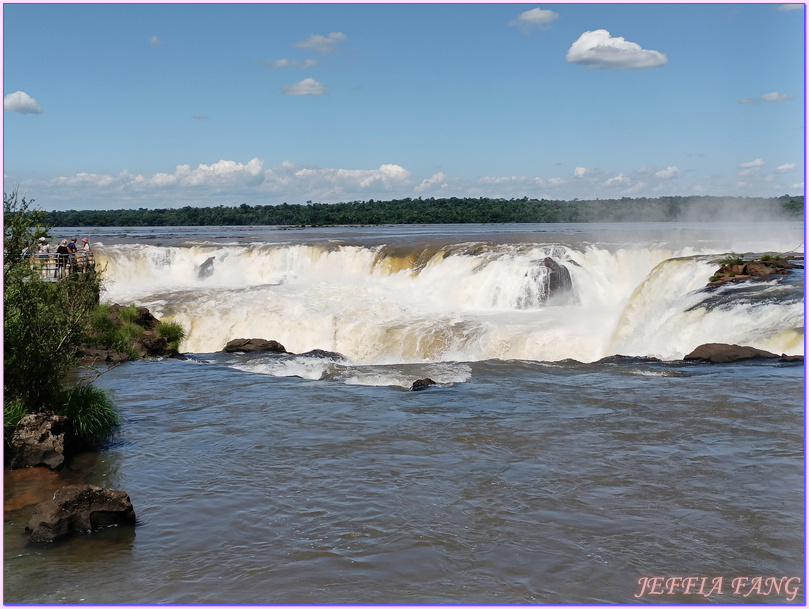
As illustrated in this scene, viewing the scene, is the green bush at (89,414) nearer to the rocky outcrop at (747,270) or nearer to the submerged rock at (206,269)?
the rocky outcrop at (747,270)

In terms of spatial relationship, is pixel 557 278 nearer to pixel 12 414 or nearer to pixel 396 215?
pixel 12 414

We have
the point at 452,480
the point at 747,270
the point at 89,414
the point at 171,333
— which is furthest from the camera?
the point at 171,333

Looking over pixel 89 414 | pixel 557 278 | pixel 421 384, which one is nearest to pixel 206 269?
pixel 557 278

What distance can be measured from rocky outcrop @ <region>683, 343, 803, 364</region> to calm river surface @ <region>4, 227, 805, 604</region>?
372 millimetres

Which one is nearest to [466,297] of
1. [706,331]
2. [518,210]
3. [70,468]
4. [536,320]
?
[536,320]

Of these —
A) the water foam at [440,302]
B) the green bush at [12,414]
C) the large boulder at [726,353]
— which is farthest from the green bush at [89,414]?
the large boulder at [726,353]

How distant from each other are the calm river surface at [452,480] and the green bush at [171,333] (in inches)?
96.7

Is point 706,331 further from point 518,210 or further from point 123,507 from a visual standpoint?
point 518,210

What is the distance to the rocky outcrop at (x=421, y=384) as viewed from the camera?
14.4 meters

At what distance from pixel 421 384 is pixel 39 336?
6926 millimetres

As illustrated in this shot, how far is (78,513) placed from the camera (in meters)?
7.36

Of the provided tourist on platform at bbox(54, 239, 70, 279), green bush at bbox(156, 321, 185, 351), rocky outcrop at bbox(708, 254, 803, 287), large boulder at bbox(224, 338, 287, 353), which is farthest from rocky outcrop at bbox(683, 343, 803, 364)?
tourist on platform at bbox(54, 239, 70, 279)

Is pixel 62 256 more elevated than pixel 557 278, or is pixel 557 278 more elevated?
pixel 62 256

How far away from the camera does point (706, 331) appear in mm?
17266
